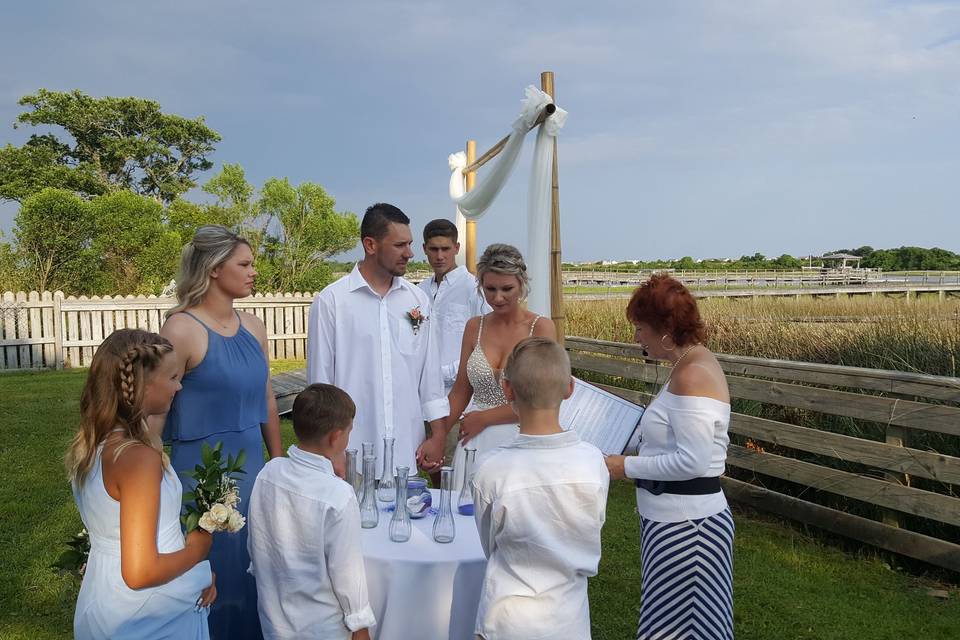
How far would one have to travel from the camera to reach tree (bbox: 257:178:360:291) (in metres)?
25.5

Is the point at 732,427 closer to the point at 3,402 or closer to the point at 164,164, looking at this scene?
the point at 3,402

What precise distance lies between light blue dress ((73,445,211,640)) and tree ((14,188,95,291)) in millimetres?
19686

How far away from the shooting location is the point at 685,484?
2729 mm

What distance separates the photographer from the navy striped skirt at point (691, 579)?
271 centimetres

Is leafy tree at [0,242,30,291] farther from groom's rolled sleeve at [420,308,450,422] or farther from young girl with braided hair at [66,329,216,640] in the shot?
young girl with braided hair at [66,329,216,640]

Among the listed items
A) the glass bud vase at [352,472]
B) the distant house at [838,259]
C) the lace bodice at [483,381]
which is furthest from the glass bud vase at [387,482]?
the distant house at [838,259]

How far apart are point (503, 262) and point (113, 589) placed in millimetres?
2127

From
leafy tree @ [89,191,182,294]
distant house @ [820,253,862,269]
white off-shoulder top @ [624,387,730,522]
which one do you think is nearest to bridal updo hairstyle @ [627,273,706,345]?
white off-shoulder top @ [624,387,730,522]

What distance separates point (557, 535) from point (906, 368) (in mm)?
5751

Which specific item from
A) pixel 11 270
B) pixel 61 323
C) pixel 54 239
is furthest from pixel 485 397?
pixel 54 239

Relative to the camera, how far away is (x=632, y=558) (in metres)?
5.46

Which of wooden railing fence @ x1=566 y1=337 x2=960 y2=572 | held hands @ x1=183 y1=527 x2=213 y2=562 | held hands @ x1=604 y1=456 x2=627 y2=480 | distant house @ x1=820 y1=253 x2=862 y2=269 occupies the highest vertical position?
distant house @ x1=820 y1=253 x2=862 y2=269

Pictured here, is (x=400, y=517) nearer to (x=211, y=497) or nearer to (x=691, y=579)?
(x=211, y=497)

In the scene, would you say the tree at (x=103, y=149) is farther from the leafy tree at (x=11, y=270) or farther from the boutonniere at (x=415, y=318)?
the boutonniere at (x=415, y=318)
